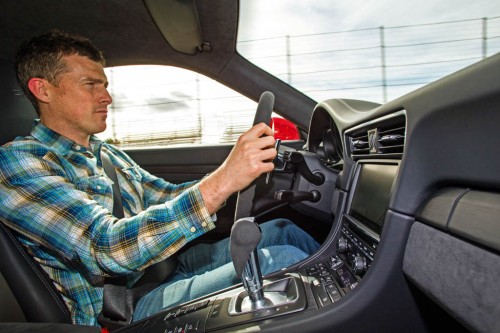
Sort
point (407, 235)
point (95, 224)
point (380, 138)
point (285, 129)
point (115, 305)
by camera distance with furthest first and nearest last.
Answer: point (285, 129), point (115, 305), point (95, 224), point (380, 138), point (407, 235)

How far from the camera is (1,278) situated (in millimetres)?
1019

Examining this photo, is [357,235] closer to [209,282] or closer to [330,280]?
[330,280]

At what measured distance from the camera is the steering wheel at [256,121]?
93 cm

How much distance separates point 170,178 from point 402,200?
6.42ft

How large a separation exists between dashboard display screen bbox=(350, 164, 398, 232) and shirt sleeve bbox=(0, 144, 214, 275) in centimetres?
40

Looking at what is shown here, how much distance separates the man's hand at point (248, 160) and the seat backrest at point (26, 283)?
0.59 meters

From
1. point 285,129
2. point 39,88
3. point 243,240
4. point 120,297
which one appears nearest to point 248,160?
point 243,240

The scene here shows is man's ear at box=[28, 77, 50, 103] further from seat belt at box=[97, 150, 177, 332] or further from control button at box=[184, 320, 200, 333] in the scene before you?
control button at box=[184, 320, 200, 333]

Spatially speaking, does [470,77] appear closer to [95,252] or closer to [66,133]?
[95,252]

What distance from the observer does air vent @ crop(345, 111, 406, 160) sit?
785 mm

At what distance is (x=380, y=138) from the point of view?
900 millimetres

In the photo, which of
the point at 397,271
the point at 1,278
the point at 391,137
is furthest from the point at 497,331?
the point at 1,278

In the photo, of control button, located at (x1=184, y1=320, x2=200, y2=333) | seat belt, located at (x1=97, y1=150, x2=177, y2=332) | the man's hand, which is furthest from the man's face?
control button, located at (x1=184, y1=320, x2=200, y2=333)

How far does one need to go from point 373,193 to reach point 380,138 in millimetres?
135
